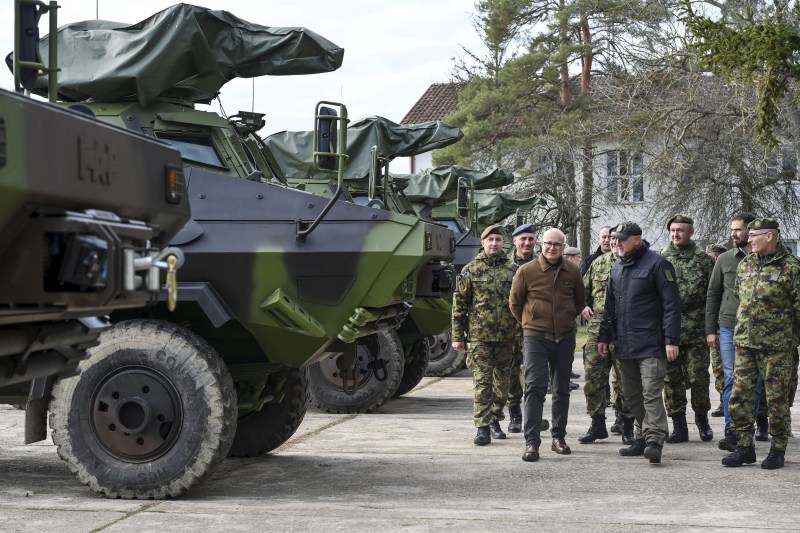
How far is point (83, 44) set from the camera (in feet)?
27.2

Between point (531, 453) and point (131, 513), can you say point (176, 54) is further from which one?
point (531, 453)

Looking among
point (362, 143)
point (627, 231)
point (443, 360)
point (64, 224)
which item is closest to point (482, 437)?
point (627, 231)

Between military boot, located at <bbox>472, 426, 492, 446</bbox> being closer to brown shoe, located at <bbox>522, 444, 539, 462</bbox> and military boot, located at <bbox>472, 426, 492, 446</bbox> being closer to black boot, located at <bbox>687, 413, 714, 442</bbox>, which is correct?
brown shoe, located at <bbox>522, 444, 539, 462</bbox>

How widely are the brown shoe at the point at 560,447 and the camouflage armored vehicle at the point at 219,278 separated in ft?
4.28

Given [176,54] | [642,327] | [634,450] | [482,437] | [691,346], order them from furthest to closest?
[691,346] → [482,437] → [634,450] → [642,327] → [176,54]

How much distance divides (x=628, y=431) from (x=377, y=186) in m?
2.95

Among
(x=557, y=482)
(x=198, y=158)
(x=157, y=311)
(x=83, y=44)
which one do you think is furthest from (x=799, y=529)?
(x=83, y=44)

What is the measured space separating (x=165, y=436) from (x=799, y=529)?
319 cm

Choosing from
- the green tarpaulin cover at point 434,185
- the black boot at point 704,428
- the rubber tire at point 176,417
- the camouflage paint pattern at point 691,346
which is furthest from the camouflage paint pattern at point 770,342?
the green tarpaulin cover at point 434,185

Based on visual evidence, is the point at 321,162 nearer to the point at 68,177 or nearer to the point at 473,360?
the point at 68,177

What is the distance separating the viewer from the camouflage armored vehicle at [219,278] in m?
6.91

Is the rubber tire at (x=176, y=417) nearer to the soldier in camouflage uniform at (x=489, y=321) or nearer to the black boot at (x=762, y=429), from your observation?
the soldier in camouflage uniform at (x=489, y=321)

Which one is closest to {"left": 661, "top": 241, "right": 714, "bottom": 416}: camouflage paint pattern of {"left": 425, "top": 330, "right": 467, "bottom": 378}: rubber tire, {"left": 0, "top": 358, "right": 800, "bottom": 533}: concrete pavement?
{"left": 0, "top": 358, "right": 800, "bottom": 533}: concrete pavement

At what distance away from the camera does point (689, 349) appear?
31.8 feet
